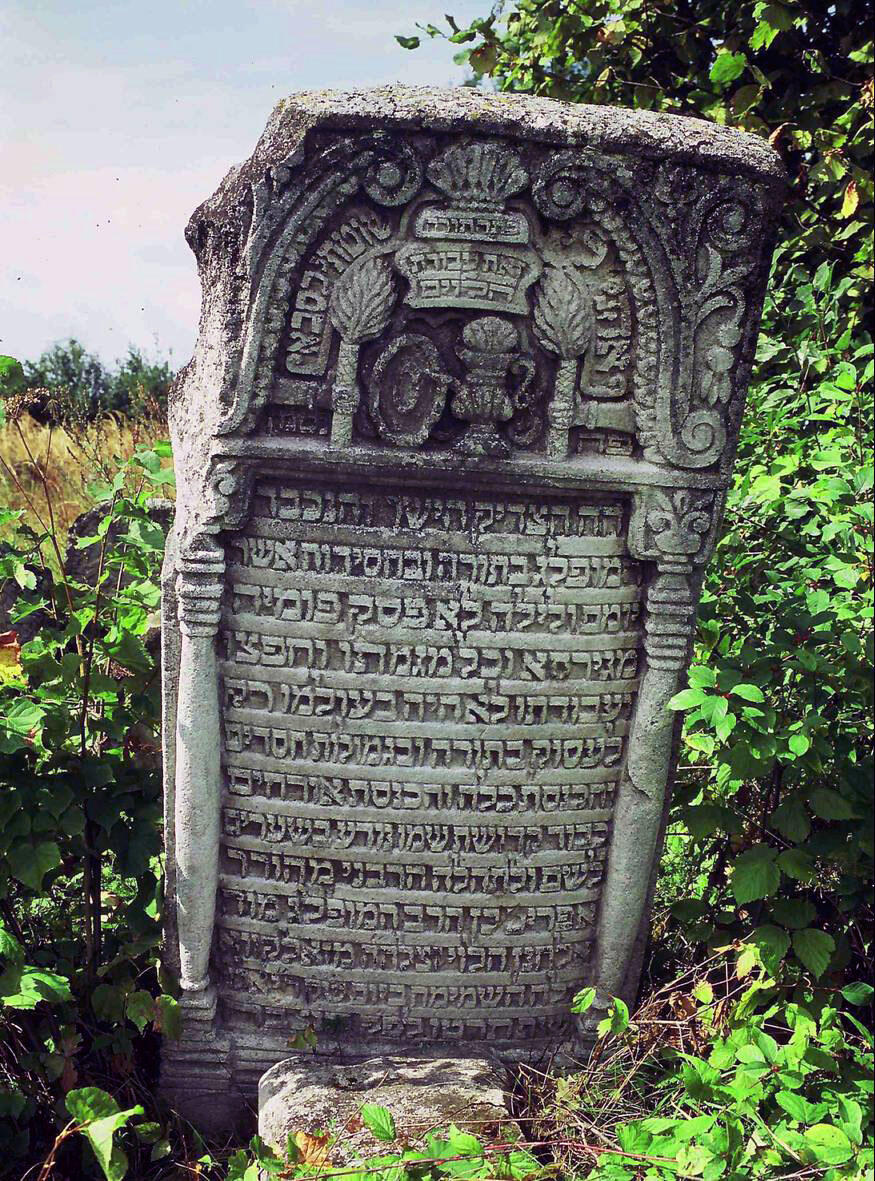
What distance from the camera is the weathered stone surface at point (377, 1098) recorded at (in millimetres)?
2174

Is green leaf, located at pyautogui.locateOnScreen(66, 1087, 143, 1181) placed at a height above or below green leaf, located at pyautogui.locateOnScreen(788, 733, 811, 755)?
below

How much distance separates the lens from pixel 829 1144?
1.80 meters

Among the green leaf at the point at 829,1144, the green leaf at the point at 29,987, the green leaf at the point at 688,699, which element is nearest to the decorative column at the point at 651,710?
the green leaf at the point at 688,699

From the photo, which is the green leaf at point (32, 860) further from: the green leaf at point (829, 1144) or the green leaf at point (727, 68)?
the green leaf at point (727, 68)

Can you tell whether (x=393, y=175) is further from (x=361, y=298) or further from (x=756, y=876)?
(x=756, y=876)

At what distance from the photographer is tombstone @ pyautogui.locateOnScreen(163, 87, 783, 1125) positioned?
2119 mm

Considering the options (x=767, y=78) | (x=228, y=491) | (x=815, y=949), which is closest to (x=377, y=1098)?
(x=815, y=949)

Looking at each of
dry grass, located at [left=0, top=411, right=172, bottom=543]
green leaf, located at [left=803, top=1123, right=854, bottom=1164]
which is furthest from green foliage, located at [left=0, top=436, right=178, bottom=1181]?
dry grass, located at [left=0, top=411, right=172, bottom=543]

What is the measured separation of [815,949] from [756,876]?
22 cm

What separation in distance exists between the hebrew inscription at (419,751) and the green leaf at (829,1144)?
861 mm

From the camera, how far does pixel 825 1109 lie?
75.2 inches

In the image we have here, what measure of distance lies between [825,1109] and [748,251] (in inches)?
72.4

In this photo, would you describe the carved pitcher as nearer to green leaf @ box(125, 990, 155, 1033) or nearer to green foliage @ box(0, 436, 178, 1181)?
green foliage @ box(0, 436, 178, 1181)

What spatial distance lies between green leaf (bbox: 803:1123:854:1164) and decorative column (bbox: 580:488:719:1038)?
78 centimetres
